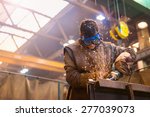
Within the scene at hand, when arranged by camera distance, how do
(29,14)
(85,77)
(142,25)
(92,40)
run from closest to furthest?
(85,77), (92,40), (142,25), (29,14)

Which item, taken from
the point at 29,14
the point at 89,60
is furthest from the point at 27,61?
the point at 89,60

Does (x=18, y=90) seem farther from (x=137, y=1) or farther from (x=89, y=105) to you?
(x=89, y=105)

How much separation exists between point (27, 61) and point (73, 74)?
517 cm

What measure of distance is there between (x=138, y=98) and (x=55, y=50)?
294 inches

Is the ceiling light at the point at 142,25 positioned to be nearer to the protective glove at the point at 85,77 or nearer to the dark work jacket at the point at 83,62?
the dark work jacket at the point at 83,62

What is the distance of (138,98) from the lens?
1.74 meters

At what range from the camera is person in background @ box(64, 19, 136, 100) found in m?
2.08

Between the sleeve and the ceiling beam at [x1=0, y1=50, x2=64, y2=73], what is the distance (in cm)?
479

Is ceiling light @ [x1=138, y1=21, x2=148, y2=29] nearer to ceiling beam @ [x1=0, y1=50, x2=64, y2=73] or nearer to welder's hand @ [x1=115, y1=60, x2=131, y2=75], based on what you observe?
ceiling beam @ [x1=0, y1=50, x2=64, y2=73]

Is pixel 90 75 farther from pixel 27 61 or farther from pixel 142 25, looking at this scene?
pixel 27 61

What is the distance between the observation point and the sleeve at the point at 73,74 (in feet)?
6.73

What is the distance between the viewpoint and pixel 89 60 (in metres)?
2.20

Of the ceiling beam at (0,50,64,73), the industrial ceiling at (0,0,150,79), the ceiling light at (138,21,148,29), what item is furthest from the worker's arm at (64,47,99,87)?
the ceiling beam at (0,50,64,73)

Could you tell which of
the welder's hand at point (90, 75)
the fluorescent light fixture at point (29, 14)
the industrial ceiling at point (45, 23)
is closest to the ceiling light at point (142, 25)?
the industrial ceiling at point (45, 23)
